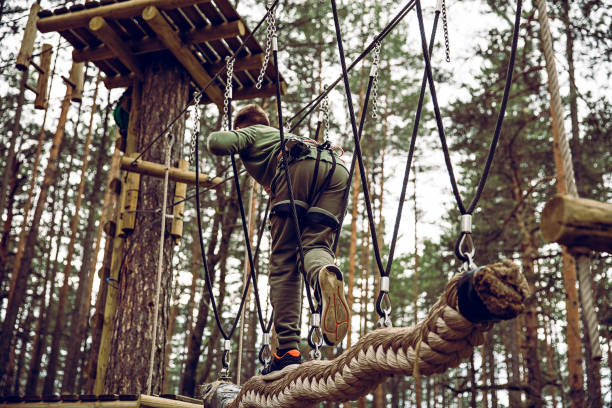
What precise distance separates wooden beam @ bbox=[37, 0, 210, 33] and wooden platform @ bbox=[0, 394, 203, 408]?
112 inches

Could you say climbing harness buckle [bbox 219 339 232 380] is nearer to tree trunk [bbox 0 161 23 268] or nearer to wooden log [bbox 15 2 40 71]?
wooden log [bbox 15 2 40 71]

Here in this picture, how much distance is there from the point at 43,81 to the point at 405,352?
544 centimetres

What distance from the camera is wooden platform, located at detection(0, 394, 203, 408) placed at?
123 inches

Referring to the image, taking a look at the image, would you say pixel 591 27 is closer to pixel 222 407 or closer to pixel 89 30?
pixel 89 30

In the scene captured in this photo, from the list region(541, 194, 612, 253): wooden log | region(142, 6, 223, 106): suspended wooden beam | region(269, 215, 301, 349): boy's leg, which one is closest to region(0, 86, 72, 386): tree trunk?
region(142, 6, 223, 106): suspended wooden beam

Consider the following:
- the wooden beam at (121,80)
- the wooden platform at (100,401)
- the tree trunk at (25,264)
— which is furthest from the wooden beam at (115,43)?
the tree trunk at (25,264)

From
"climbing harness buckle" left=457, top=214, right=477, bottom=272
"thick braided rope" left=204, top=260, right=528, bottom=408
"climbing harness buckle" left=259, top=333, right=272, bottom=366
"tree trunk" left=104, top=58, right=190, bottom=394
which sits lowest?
"thick braided rope" left=204, top=260, right=528, bottom=408

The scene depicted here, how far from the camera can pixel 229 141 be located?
2.73 m

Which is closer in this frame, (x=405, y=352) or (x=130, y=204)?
(x=405, y=352)

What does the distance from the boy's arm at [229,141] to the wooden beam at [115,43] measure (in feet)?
8.15

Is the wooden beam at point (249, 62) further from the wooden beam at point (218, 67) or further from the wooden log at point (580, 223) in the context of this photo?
the wooden log at point (580, 223)

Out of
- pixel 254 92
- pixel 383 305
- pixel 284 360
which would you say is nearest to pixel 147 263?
pixel 254 92

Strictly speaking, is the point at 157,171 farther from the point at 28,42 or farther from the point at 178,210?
the point at 28,42

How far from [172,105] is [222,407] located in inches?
112
